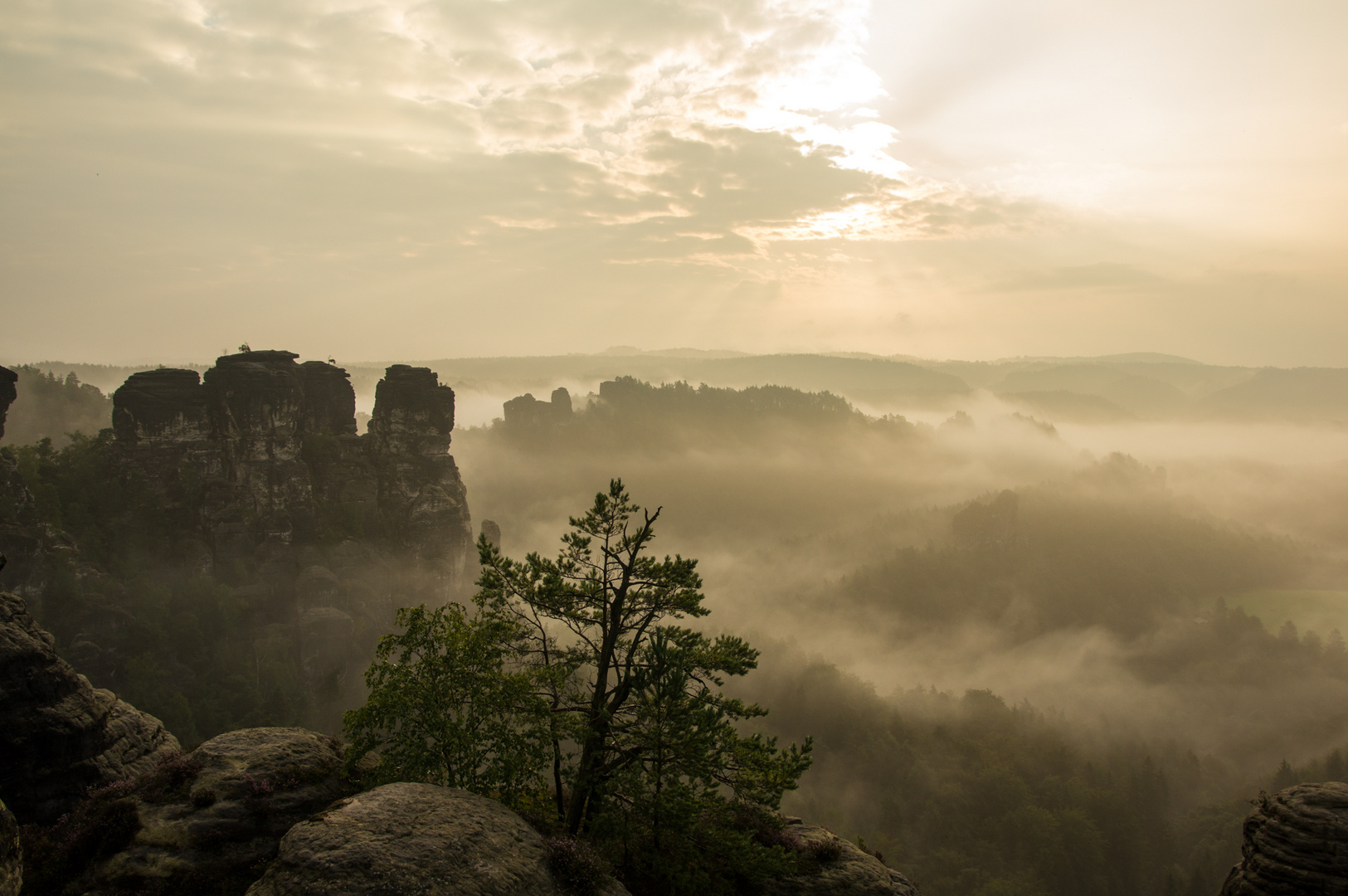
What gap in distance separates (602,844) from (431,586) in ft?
284

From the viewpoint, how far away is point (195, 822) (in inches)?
793

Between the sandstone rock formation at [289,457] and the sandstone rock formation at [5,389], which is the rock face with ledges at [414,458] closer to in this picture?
the sandstone rock formation at [289,457]

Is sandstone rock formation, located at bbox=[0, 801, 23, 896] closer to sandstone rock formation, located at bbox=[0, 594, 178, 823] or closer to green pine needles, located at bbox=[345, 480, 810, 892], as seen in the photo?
green pine needles, located at bbox=[345, 480, 810, 892]

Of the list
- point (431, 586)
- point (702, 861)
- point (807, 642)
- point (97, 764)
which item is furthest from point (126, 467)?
point (807, 642)

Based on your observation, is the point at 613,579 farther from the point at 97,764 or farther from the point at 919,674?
the point at 919,674

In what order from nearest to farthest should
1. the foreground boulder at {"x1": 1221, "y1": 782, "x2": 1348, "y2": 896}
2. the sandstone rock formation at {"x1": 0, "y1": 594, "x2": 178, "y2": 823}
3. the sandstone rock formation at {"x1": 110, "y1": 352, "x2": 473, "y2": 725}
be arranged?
the foreground boulder at {"x1": 1221, "y1": 782, "x2": 1348, "y2": 896}, the sandstone rock formation at {"x1": 0, "y1": 594, "x2": 178, "y2": 823}, the sandstone rock formation at {"x1": 110, "y1": 352, "x2": 473, "y2": 725}

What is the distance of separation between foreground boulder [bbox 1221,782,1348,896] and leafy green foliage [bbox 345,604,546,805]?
22.7 metres

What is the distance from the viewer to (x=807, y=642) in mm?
190250

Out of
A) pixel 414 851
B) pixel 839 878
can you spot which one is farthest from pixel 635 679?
pixel 839 878

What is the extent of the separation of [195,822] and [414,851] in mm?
9737

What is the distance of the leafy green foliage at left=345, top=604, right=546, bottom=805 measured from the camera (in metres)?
20.8

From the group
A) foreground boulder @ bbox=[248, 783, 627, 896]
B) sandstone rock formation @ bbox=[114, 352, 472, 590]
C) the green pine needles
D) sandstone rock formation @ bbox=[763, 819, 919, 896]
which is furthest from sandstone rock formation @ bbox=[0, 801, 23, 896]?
sandstone rock formation @ bbox=[114, 352, 472, 590]

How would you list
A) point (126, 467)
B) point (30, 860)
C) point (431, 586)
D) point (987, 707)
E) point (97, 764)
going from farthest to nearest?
point (987, 707), point (431, 586), point (126, 467), point (97, 764), point (30, 860)

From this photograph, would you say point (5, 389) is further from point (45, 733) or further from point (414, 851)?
point (414, 851)
